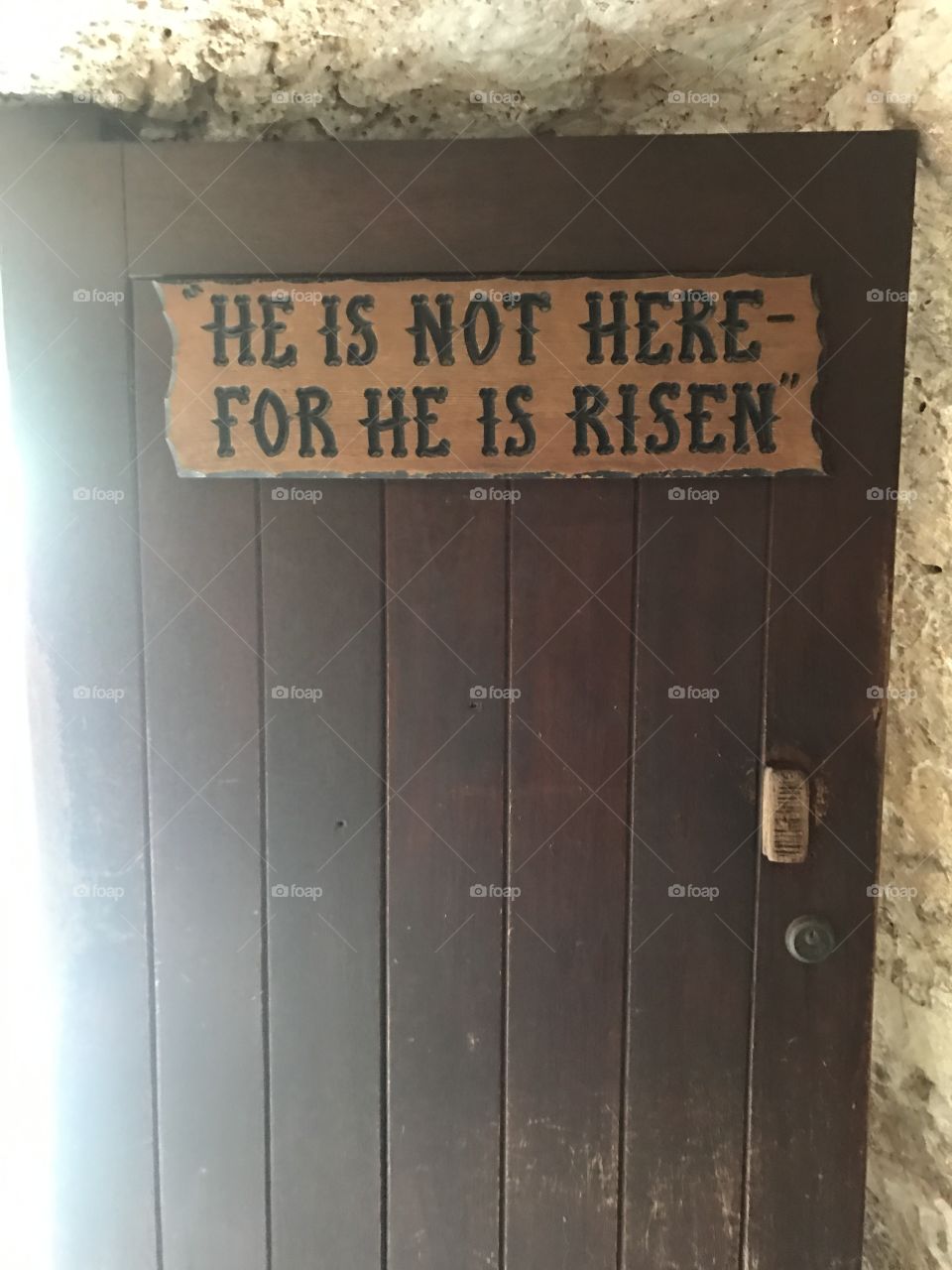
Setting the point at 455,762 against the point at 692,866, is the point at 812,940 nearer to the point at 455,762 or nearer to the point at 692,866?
the point at 692,866

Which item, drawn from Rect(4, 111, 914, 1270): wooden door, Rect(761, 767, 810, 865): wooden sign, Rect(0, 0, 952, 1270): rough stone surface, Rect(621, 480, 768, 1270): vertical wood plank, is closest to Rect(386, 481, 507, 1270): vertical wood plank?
Rect(4, 111, 914, 1270): wooden door

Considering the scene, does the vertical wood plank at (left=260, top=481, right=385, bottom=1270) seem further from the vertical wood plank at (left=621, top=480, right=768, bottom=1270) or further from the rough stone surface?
the rough stone surface

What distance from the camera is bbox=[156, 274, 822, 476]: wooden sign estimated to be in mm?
924

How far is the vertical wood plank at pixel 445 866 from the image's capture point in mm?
973

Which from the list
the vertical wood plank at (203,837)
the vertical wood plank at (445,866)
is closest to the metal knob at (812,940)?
the vertical wood plank at (445,866)

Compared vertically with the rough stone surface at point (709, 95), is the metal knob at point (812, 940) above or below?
below

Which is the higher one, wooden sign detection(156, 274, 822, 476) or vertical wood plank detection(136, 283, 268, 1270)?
wooden sign detection(156, 274, 822, 476)

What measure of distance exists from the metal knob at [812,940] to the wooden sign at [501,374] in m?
0.55

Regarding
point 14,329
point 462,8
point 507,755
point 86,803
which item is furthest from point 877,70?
point 86,803

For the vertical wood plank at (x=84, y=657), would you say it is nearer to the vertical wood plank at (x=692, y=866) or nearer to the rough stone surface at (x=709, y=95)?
the rough stone surface at (x=709, y=95)

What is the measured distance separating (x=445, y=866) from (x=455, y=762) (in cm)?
13

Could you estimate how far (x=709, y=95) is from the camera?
992 millimetres

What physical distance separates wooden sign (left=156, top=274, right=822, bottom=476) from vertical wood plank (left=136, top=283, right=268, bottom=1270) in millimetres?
80

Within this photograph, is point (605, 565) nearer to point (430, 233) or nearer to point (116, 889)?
point (430, 233)
